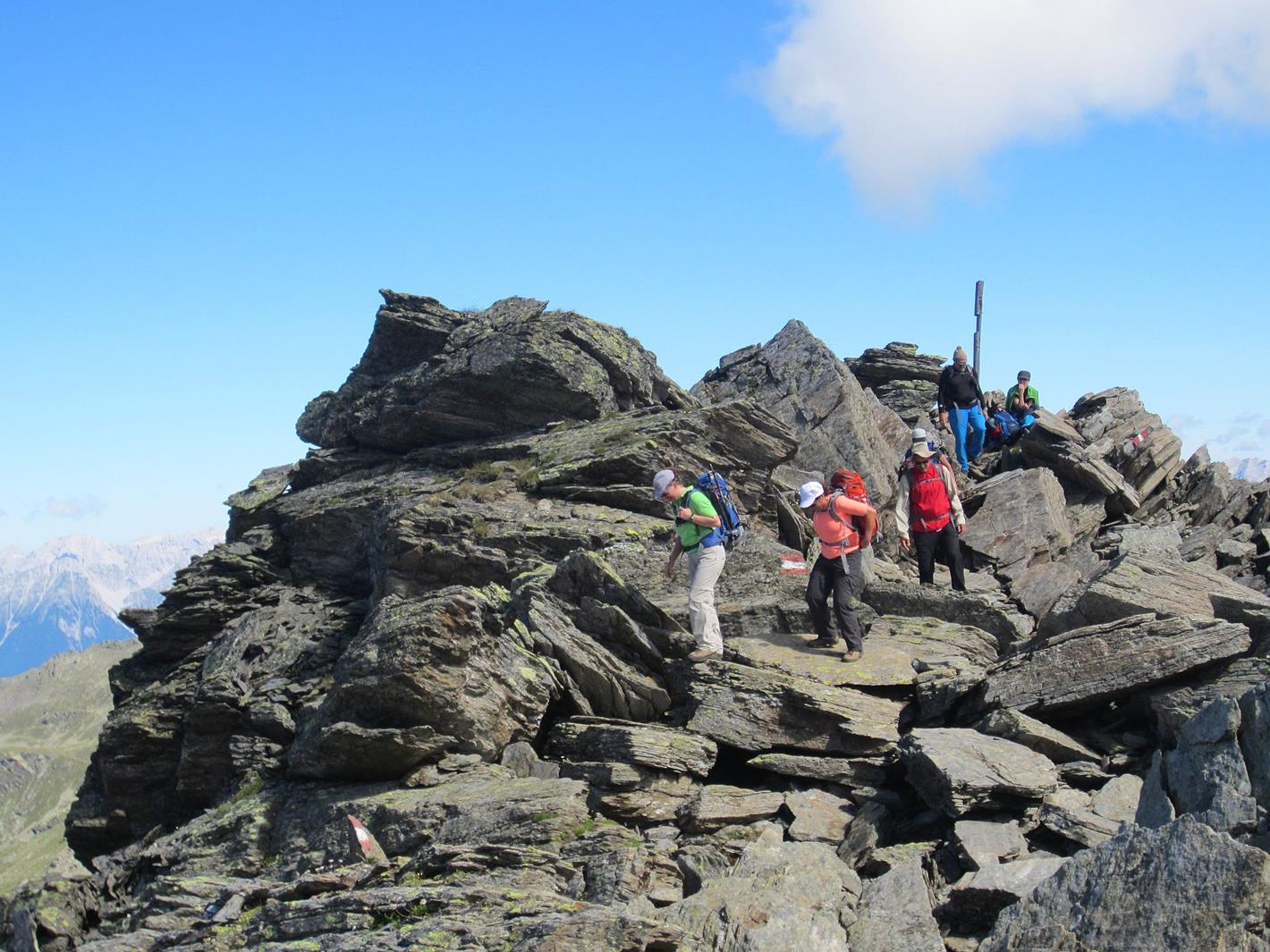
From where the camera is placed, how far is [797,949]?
12781 mm

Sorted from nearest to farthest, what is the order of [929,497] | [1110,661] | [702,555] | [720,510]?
[1110,661], [702,555], [720,510], [929,497]

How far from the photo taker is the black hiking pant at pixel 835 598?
69.3 ft

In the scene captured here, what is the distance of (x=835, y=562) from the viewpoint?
2134cm

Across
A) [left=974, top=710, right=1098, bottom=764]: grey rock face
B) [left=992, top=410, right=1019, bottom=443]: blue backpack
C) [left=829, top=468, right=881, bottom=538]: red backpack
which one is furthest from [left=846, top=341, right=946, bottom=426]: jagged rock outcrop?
[left=974, top=710, right=1098, bottom=764]: grey rock face

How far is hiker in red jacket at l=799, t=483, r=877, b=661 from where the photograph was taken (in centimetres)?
2116

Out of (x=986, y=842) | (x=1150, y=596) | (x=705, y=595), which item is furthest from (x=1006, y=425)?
(x=986, y=842)

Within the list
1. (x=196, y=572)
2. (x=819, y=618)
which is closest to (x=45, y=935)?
(x=196, y=572)

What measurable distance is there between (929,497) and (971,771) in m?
9.76

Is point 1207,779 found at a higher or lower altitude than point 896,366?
lower

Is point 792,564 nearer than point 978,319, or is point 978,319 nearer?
point 792,564

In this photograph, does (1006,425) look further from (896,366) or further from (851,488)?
(851,488)

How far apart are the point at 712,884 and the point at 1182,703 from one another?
8.22 metres

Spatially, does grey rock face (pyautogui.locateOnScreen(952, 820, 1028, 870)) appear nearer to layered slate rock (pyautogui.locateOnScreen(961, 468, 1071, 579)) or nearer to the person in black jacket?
layered slate rock (pyautogui.locateOnScreen(961, 468, 1071, 579))

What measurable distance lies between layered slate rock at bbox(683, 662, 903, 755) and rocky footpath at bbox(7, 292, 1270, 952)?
7cm
